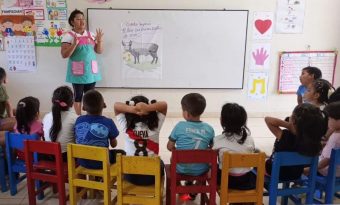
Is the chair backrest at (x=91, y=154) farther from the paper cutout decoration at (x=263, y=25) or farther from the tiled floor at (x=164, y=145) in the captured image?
the paper cutout decoration at (x=263, y=25)

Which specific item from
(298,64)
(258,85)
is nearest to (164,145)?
(258,85)

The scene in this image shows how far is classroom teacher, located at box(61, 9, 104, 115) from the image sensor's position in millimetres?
3807

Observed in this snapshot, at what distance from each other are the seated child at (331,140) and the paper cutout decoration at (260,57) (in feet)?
7.18

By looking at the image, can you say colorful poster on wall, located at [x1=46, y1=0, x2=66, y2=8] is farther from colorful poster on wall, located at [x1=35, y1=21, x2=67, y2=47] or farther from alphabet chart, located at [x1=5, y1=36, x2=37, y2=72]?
alphabet chart, located at [x1=5, y1=36, x2=37, y2=72]

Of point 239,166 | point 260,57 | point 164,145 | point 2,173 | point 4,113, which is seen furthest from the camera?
point 260,57

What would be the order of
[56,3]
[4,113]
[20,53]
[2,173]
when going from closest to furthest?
[2,173] → [4,113] → [56,3] → [20,53]

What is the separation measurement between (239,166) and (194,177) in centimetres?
31

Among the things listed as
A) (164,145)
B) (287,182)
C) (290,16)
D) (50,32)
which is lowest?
(164,145)

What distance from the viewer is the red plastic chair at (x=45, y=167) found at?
2170mm

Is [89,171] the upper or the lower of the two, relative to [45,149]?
lower

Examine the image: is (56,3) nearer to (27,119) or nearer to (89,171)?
(27,119)

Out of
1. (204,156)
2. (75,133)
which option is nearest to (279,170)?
(204,156)

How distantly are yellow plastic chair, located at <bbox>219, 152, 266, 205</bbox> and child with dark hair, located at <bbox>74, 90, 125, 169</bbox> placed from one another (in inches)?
31.1

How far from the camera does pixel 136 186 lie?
2.10m
